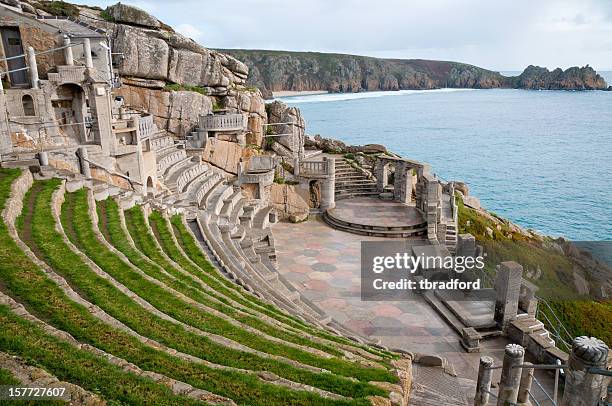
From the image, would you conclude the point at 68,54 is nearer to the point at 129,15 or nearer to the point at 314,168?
the point at 129,15

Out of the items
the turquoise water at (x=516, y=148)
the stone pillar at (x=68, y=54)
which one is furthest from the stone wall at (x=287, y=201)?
the turquoise water at (x=516, y=148)

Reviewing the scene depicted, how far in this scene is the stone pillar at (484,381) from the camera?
29.7ft

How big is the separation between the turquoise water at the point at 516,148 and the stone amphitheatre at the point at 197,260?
24828 millimetres

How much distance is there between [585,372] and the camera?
630 centimetres

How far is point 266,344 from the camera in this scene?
8758 millimetres

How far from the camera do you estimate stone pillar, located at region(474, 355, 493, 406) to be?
9.05 metres

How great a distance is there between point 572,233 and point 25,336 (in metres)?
49.0

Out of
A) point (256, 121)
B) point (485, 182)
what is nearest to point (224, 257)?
point (256, 121)

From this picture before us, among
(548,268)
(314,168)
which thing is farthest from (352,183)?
(548,268)

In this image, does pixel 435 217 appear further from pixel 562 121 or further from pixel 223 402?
pixel 562 121

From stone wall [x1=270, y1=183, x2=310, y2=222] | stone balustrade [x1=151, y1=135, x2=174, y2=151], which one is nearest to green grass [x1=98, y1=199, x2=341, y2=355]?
stone wall [x1=270, y1=183, x2=310, y2=222]

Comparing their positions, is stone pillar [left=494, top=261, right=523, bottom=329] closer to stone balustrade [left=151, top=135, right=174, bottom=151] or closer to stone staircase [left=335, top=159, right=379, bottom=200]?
stone staircase [left=335, top=159, right=379, bottom=200]

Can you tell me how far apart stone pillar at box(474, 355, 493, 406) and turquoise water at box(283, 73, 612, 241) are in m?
40.5

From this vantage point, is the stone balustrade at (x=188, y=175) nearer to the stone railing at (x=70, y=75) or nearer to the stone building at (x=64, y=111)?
the stone building at (x=64, y=111)
